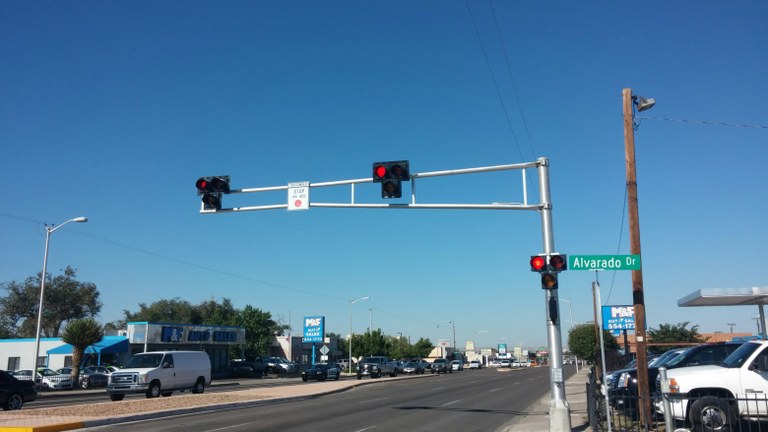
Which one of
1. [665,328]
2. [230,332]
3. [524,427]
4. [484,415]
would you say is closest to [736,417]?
[524,427]

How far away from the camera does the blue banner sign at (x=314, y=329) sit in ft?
266

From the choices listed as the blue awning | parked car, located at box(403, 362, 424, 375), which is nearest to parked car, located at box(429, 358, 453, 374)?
parked car, located at box(403, 362, 424, 375)

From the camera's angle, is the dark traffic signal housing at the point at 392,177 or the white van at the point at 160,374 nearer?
the dark traffic signal housing at the point at 392,177

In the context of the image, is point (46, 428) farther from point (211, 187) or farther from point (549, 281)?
point (549, 281)

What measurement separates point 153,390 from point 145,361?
1429 millimetres

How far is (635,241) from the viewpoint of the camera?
16312mm

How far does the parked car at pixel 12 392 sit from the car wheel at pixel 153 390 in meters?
Result: 4.90

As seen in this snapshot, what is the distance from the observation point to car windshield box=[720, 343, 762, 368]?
13.2m

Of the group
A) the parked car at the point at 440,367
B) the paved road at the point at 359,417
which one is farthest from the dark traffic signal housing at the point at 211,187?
the parked car at the point at 440,367

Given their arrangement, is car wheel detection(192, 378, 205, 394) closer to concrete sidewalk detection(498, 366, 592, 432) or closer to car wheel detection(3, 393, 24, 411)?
car wheel detection(3, 393, 24, 411)

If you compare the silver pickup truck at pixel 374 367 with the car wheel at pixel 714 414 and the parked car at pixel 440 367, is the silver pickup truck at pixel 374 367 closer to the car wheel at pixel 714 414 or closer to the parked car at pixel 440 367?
the parked car at pixel 440 367

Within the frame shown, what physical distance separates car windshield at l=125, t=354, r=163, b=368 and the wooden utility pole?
2098cm

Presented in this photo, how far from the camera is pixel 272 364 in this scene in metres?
66.9

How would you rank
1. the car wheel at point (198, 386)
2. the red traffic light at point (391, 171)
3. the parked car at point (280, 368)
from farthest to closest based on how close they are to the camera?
the parked car at point (280, 368) → the car wheel at point (198, 386) → the red traffic light at point (391, 171)
